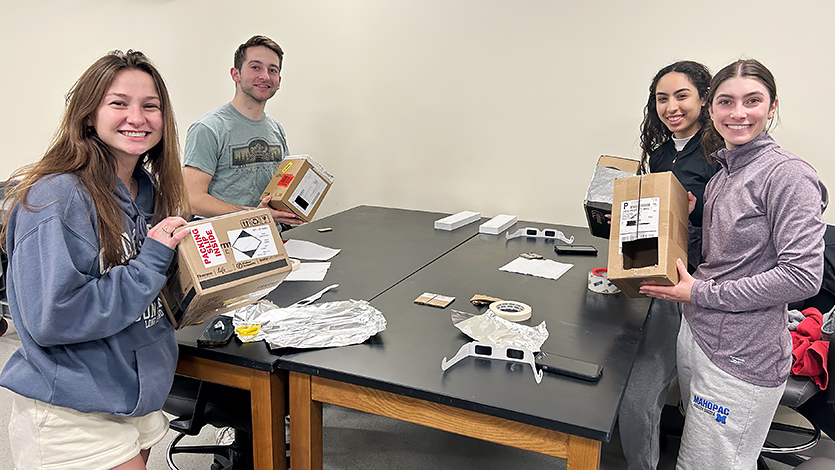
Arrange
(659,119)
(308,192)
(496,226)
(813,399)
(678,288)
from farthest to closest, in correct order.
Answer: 1. (496,226)
2. (308,192)
3. (659,119)
4. (813,399)
5. (678,288)

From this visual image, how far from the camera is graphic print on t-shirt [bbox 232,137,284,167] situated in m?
2.46

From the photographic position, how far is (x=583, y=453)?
1.07 meters

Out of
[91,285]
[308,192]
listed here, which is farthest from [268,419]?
[308,192]

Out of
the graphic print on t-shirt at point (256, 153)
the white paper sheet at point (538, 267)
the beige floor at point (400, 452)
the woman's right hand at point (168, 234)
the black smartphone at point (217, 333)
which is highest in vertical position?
the graphic print on t-shirt at point (256, 153)

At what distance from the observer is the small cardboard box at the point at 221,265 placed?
1156 millimetres

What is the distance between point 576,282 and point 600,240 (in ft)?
2.47

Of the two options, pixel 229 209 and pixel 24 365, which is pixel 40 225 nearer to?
pixel 24 365

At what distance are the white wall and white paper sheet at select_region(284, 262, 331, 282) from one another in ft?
5.41

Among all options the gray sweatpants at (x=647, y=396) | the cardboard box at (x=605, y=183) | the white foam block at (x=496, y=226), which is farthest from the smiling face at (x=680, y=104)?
the white foam block at (x=496, y=226)

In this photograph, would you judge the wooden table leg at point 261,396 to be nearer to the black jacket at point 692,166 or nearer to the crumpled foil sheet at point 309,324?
the crumpled foil sheet at point 309,324

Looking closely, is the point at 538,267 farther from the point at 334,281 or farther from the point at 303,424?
the point at 303,424

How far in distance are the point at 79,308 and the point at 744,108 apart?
1563 mm

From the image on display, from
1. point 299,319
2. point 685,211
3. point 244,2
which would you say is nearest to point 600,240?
point 685,211

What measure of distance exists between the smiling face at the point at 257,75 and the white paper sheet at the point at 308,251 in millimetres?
732
